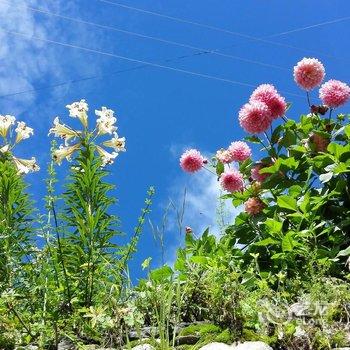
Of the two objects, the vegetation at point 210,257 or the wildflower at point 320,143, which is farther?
the wildflower at point 320,143

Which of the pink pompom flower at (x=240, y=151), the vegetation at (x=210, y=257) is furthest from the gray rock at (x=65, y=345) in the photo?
the pink pompom flower at (x=240, y=151)

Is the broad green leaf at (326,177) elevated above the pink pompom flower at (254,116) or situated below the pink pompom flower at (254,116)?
below

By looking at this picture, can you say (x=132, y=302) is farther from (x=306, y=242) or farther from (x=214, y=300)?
(x=306, y=242)

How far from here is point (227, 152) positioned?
525cm

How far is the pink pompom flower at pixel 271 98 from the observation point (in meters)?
4.82

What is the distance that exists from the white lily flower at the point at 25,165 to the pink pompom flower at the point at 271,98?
155cm

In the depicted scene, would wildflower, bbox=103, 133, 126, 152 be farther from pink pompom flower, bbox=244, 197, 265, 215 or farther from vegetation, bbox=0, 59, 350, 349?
pink pompom flower, bbox=244, 197, 265, 215

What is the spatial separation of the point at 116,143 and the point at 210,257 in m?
0.94

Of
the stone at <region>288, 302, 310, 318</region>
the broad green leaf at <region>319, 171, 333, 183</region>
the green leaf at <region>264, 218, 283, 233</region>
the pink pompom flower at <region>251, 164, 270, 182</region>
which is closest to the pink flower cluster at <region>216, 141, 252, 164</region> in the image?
the pink pompom flower at <region>251, 164, 270, 182</region>

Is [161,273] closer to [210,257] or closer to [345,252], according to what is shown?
[210,257]

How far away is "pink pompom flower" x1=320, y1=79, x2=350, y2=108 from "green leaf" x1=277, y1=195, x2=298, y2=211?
120cm

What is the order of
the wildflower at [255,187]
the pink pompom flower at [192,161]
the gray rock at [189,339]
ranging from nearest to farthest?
the gray rock at [189,339] → the wildflower at [255,187] → the pink pompom flower at [192,161]

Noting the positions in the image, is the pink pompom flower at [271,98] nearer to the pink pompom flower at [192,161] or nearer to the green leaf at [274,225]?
the pink pompom flower at [192,161]

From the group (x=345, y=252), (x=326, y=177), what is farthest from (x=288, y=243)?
(x=326, y=177)
